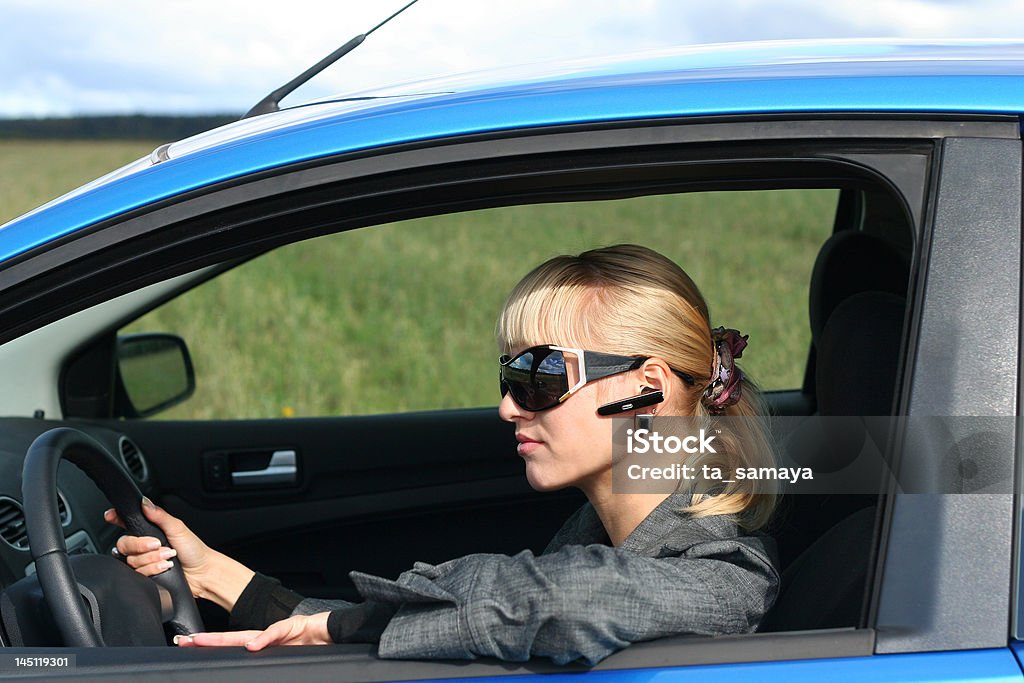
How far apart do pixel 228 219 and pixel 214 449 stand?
164 centimetres

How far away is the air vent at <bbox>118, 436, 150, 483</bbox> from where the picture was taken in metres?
2.54

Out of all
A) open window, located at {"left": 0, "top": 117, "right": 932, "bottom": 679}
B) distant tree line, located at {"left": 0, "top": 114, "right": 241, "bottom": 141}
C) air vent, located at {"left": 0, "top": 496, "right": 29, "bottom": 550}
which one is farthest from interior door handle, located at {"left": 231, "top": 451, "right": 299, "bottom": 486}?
distant tree line, located at {"left": 0, "top": 114, "right": 241, "bottom": 141}

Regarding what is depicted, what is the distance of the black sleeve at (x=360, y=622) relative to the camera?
4.46ft

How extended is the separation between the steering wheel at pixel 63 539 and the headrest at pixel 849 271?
4.32 ft

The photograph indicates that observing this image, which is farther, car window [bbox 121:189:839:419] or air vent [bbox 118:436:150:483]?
car window [bbox 121:189:839:419]

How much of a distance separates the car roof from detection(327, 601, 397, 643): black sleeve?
1.89ft

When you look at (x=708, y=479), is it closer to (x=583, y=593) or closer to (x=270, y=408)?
(x=583, y=593)

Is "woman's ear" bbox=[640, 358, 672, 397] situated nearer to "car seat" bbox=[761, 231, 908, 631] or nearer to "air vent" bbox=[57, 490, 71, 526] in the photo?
"car seat" bbox=[761, 231, 908, 631]

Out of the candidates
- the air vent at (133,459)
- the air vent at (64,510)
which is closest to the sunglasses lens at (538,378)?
the air vent at (64,510)

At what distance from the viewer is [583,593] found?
3.90ft

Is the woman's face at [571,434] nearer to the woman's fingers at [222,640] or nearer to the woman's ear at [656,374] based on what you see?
the woman's ear at [656,374]

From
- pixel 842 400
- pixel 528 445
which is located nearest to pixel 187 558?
pixel 528 445

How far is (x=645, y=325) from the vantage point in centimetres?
148

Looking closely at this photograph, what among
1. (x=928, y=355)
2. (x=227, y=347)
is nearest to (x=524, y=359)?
(x=928, y=355)
